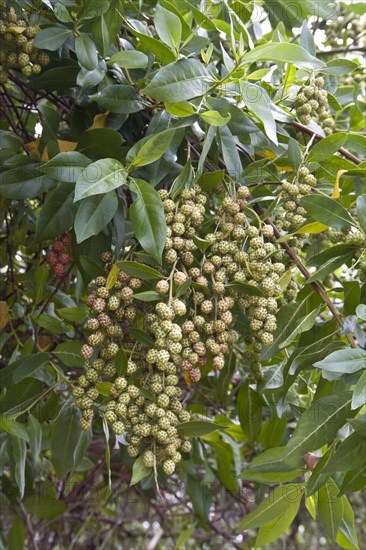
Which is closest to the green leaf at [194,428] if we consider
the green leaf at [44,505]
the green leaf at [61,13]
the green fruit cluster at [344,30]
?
the green leaf at [61,13]

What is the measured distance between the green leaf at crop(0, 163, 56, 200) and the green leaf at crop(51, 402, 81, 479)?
39cm

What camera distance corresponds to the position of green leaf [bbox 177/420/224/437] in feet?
3.30

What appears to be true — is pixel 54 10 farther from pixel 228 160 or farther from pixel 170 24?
pixel 228 160

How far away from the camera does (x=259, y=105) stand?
1.01 metres

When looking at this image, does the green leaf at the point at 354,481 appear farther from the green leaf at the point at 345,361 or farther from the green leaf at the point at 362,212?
the green leaf at the point at 362,212

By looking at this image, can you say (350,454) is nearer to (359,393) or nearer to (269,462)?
(359,393)

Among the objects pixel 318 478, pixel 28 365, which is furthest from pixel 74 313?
pixel 318 478

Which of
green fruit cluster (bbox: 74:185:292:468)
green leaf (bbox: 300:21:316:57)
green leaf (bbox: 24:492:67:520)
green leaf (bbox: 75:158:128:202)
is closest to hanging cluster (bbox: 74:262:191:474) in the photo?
green fruit cluster (bbox: 74:185:292:468)

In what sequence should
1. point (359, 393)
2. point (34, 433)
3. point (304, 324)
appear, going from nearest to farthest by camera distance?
point (359, 393) < point (304, 324) < point (34, 433)

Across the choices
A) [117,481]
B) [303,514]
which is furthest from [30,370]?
[303,514]

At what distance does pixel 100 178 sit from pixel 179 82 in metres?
0.16

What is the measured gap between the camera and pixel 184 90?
3.24 feet

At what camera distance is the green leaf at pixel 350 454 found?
0.89m

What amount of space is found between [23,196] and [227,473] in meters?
0.91
